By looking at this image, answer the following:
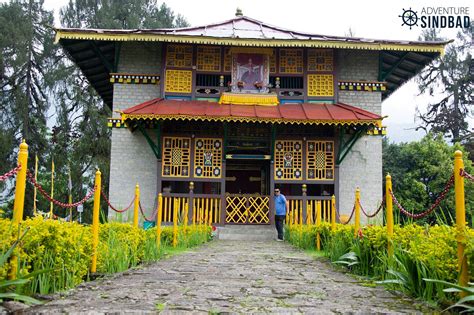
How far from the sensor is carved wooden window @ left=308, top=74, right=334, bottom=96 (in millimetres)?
16281

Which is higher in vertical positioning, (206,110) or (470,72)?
(470,72)

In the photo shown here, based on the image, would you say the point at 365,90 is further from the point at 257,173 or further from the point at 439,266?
the point at 439,266

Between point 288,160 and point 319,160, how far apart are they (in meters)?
1.02

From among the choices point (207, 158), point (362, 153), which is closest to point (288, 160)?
point (207, 158)

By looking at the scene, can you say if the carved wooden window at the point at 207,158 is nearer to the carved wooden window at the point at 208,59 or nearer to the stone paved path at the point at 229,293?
the carved wooden window at the point at 208,59

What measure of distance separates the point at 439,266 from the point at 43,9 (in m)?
29.7

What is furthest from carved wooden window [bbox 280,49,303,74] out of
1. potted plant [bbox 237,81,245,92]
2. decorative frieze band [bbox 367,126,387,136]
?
decorative frieze band [bbox 367,126,387,136]

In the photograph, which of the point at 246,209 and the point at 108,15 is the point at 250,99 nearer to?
the point at 246,209

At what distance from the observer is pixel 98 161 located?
25.5m

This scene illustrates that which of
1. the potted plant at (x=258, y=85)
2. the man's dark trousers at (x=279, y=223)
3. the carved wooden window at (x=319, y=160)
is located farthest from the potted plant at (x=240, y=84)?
the man's dark trousers at (x=279, y=223)

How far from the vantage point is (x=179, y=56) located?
53.2 ft

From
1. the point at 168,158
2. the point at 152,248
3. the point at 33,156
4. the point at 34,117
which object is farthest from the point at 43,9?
the point at 152,248

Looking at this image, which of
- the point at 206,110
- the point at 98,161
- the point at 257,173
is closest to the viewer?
the point at 206,110

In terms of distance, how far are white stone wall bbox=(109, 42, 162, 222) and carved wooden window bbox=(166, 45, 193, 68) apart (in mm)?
791
